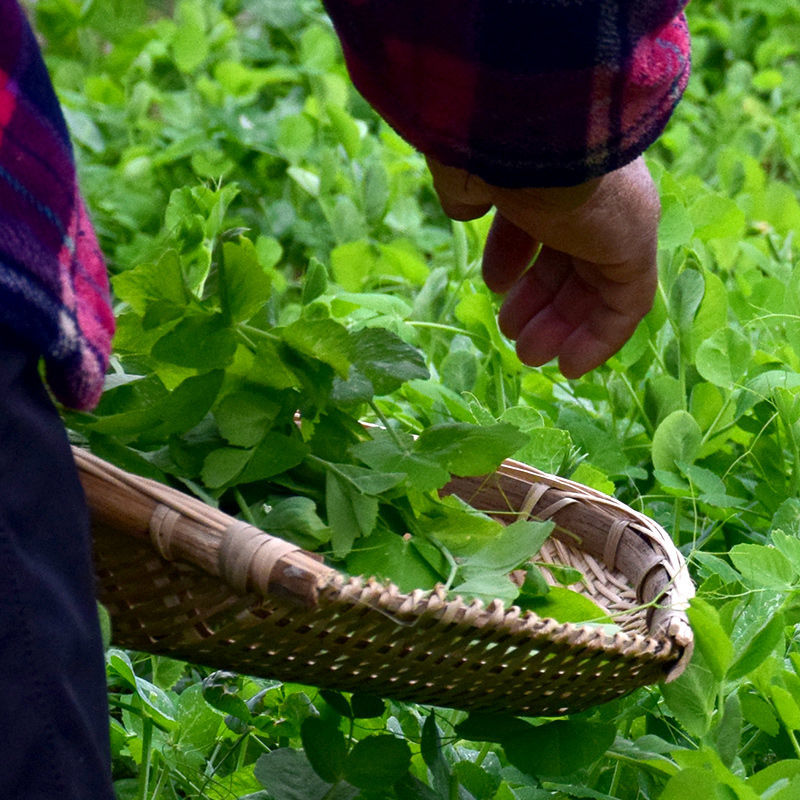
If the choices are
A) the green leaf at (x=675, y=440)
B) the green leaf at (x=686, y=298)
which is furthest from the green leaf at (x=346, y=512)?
the green leaf at (x=686, y=298)

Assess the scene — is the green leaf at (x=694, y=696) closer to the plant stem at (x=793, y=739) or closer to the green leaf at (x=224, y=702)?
the plant stem at (x=793, y=739)

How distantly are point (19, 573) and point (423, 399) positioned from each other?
0.73 m

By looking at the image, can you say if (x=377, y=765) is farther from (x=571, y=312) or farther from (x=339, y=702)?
(x=571, y=312)

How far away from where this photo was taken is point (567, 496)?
2.74ft

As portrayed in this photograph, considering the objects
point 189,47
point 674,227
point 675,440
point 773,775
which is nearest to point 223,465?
point 773,775

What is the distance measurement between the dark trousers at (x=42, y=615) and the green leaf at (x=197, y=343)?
0.21 meters

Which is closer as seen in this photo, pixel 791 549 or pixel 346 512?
pixel 346 512

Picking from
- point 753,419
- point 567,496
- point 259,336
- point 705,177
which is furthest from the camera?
point 705,177

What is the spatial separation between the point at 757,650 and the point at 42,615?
443mm

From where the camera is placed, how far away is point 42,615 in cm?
45

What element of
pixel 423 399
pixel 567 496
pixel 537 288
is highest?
pixel 537 288

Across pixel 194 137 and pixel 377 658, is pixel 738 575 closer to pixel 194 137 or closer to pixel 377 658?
pixel 377 658

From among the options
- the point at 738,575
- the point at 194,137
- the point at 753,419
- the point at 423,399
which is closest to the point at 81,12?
the point at 194,137

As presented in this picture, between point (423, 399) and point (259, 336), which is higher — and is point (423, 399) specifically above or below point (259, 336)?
below
